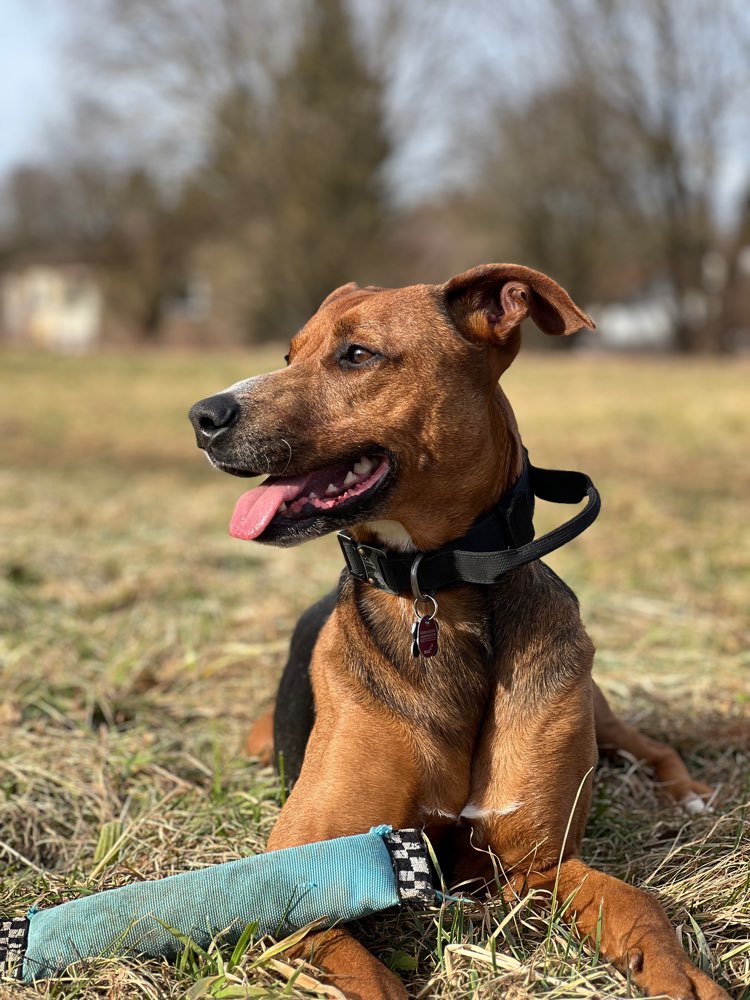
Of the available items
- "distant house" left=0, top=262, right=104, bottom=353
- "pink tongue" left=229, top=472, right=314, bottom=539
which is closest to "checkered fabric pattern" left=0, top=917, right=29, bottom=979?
"pink tongue" left=229, top=472, right=314, bottom=539

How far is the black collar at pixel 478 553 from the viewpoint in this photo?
120 inches

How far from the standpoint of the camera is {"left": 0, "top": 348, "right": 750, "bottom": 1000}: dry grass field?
2.82 metres

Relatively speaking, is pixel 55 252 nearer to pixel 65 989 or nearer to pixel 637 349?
pixel 637 349

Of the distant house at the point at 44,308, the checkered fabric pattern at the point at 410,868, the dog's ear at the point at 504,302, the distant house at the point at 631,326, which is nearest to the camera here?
the checkered fabric pattern at the point at 410,868

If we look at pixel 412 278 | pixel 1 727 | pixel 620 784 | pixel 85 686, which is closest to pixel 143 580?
pixel 85 686

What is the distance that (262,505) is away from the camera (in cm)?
306

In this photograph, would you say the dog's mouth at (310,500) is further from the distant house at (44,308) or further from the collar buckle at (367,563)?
the distant house at (44,308)

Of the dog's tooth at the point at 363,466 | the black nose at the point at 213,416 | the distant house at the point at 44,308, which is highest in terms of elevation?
the black nose at the point at 213,416

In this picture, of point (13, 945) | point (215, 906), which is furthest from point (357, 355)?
point (13, 945)

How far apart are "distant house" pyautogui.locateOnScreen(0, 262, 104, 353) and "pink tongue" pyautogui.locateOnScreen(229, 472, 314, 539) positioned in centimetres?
5852

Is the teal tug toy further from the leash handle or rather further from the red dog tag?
the leash handle

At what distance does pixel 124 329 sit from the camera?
45250 mm

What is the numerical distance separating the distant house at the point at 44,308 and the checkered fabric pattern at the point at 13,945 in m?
58.9

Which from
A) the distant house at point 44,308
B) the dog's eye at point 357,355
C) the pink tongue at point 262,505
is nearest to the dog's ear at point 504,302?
the dog's eye at point 357,355
